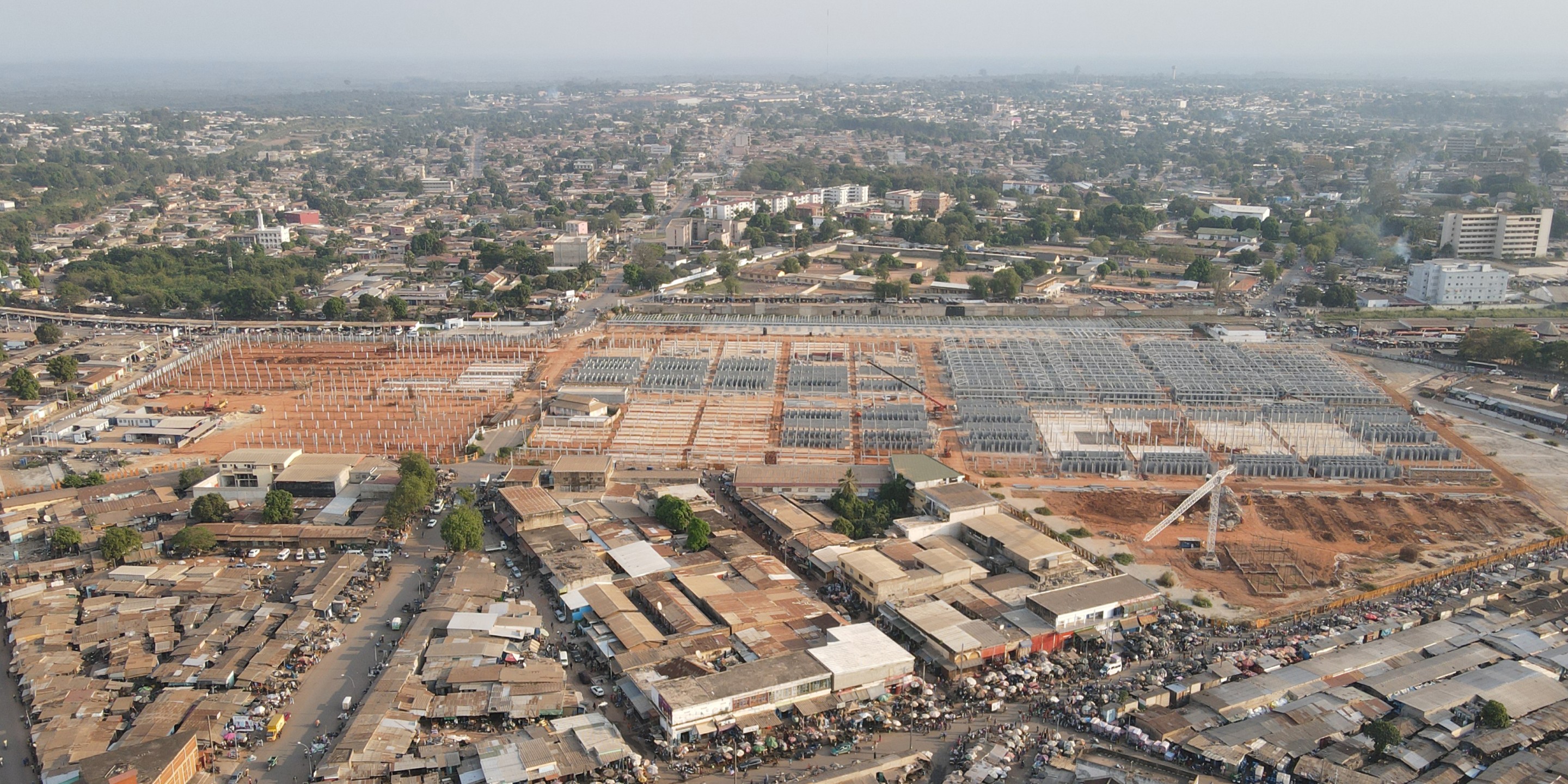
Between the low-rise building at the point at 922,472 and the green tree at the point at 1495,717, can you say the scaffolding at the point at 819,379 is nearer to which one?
the low-rise building at the point at 922,472

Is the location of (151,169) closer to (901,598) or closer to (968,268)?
(968,268)

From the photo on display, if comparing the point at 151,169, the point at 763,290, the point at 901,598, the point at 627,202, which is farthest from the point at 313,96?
the point at 901,598

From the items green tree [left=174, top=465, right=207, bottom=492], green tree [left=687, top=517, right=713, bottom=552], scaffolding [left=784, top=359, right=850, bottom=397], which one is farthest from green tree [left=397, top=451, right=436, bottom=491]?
scaffolding [left=784, top=359, right=850, bottom=397]

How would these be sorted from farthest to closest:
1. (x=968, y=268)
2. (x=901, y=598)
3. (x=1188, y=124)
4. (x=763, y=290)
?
(x=1188, y=124) < (x=968, y=268) < (x=763, y=290) < (x=901, y=598)

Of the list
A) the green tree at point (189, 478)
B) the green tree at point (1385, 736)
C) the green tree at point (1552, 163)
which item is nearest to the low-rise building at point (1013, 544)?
the green tree at point (1385, 736)

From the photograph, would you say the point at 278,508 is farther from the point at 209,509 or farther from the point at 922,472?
the point at 922,472

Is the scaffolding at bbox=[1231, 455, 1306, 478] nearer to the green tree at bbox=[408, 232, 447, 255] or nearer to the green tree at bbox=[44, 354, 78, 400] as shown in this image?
the green tree at bbox=[44, 354, 78, 400]

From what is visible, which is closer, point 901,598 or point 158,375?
point 901,598
